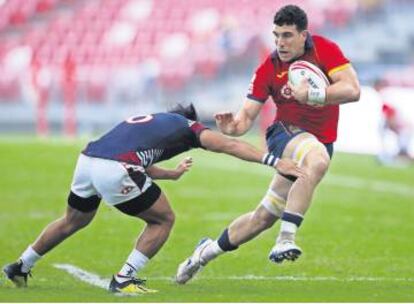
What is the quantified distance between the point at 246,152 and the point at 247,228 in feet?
4.55

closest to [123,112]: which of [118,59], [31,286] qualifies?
[118,59]

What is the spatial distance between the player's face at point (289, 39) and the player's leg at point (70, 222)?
5.87 ft

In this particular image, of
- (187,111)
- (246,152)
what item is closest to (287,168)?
(246,152)

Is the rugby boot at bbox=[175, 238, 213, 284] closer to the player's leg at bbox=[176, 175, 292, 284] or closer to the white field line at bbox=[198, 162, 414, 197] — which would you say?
the player's leg at bbox=[176, 175, 292, 284]

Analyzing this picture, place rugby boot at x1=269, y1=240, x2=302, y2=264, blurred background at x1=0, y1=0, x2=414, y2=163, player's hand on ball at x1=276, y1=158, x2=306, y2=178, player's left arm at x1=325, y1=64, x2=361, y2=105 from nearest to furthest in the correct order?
Result: player's hand on ball at x1=276, y1=158, x2=306, y2=178 → rugby boot at x1=269, y1=240, x2=302, y2=264 → player's left arm at x1=325, y1=64, x2=361, y2=105 → blurred background at x1=0, y1=0, x2=414, y2=163

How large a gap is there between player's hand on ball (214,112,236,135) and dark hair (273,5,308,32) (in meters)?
0.79

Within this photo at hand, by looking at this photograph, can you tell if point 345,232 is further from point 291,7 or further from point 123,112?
point 123,112

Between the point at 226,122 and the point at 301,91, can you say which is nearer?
the point at 301,91

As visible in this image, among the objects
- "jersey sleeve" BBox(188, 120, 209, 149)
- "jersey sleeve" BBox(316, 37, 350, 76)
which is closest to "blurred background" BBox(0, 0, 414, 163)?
"jersey sleeve" BBox(316, 37, 350, 76)

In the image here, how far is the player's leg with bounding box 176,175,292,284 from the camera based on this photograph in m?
10.1

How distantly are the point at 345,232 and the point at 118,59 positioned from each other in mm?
23615

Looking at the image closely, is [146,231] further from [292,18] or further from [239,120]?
[292,18]

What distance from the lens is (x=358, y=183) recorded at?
73.0 ft

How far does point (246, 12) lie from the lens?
127 ft
